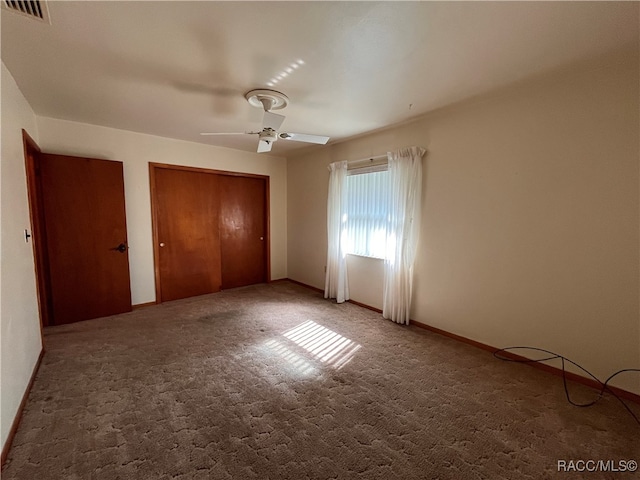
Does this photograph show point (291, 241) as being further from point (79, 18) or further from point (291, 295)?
point (79, 18)

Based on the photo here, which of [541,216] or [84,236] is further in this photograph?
[84,236]

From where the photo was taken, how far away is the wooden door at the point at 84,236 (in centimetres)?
307

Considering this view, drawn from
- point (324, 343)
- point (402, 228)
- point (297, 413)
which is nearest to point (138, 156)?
point (324, 343)

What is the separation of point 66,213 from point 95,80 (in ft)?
5.86

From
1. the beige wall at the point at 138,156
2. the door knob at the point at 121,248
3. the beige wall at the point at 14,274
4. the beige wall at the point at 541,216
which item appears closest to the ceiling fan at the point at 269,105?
the beige wall at the point at 541,216

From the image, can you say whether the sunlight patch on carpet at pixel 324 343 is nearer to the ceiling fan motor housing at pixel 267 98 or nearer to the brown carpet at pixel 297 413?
the brown carpet at pixel 297 413

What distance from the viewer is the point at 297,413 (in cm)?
185

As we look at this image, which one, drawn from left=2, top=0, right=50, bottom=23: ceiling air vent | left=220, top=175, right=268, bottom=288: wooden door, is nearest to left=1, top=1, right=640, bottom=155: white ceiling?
left=2, top=0, right=50, bottom=23: ceiling air vent

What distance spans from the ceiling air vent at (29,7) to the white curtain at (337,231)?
3.11 meters

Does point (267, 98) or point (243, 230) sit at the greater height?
point (267, 98)

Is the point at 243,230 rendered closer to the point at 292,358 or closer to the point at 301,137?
the point at 301,137

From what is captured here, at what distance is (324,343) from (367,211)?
1866 mm

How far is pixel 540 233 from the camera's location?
2314mm

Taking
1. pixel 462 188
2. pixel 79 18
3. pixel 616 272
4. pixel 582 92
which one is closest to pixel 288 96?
pixel 79 18
